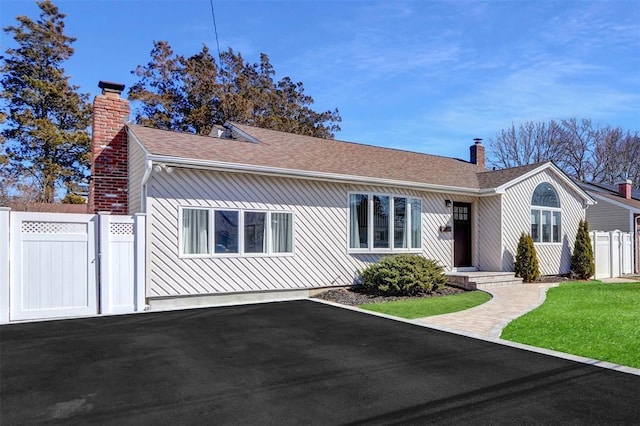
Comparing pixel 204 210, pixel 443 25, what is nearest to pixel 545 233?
pixel 443 25

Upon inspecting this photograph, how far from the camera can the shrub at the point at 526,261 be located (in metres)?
13.6

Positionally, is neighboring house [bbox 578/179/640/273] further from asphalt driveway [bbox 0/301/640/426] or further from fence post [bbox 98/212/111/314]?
fence post [bbox 98/212/111/314]

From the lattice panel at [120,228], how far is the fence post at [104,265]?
0.12 m

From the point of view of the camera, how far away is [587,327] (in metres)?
6.89

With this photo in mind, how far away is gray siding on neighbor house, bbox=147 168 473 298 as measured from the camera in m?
8.66

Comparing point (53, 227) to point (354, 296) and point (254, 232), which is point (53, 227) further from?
point (354, 296)

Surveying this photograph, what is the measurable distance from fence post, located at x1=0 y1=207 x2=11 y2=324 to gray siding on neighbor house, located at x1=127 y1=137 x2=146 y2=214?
2605 millimetres

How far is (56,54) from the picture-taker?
29297 millimetres

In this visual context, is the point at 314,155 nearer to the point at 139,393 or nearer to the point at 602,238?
the point at 139,393

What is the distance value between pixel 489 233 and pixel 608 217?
10.5 m

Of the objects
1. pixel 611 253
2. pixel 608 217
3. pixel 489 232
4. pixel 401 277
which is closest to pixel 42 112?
pixel 401 277

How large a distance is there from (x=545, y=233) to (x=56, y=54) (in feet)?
106

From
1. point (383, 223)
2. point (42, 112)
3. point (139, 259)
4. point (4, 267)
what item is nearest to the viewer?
point (4, 267)

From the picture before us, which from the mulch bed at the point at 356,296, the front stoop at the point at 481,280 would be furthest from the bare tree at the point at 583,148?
the mulch bed at the point at 356,296
